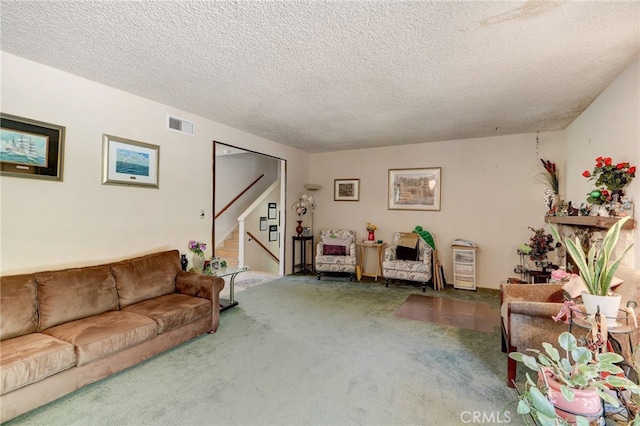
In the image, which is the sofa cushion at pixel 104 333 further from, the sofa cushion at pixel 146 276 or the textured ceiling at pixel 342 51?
the textured ceiling at pixel 342 51

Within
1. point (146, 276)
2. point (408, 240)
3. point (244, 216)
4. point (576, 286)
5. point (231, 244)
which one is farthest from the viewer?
point (231, 244)

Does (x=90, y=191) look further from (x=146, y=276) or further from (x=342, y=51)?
(x=342, y=51)

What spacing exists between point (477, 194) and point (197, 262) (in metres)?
4.73

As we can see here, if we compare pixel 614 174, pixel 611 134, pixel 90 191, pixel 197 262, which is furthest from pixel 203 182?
pixel 611 134

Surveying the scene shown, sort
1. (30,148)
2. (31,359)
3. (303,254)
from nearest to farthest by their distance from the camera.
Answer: (31,359) → (30,148) → (303,254)

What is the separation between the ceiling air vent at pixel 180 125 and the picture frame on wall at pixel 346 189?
329 cm

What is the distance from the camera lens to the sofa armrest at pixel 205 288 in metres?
3.12

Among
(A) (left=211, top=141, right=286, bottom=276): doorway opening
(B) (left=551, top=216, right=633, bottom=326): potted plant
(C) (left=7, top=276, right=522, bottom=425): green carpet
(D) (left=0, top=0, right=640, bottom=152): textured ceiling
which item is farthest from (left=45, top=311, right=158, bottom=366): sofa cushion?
(A) (left=211, top=141, right=286, bottom=276): doorway opening

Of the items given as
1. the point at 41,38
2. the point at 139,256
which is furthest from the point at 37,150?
the point at 139,256

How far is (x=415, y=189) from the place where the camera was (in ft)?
18.5

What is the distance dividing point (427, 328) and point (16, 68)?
4.65 metres

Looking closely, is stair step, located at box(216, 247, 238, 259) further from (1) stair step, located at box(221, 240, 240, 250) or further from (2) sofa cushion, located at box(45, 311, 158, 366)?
(2) sofa cushion, located at box(45, 311, 158, 366)

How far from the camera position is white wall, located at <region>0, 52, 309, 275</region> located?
2.46 meters

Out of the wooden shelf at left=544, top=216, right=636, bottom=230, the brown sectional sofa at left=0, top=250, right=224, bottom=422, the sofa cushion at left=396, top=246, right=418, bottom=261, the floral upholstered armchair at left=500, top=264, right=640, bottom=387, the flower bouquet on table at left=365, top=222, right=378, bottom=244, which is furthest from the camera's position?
the flower bouquet on table at left=365, top=222, right=378, bottom=244
